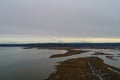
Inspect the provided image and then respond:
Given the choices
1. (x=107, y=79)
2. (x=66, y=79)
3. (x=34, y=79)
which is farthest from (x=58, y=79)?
(x=107, y=79)

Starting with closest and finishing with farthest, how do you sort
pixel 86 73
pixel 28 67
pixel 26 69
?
pixel 86 73 < pixel 26 69 < pixel 28 67

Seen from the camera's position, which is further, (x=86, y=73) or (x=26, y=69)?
(x=26, y=69)

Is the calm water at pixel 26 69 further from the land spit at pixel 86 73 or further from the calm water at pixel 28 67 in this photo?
the land spit at pixel 86 73

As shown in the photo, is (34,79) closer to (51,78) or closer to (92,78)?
(51,78)

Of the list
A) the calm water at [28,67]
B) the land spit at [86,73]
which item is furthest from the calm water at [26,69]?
the land spit at [86,73]

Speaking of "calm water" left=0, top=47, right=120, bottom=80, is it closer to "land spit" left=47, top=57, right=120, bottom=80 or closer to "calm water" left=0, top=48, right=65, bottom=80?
"calm water" left=0, top=48, right=65, bottom=80

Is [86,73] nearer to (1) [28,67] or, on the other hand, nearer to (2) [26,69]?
(2) [26,69]

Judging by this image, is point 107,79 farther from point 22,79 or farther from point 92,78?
point 22,79

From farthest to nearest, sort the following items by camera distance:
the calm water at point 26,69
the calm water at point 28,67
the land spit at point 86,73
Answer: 1. the calm water at point 28,67
2. the calm water at point 26,69
3. the land spit at point 86,73

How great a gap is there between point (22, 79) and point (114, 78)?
13.3 metres

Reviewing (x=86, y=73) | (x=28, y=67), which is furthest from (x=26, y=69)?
(x=86, y=73)

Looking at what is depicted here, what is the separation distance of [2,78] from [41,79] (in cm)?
595

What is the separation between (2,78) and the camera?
26812 mm

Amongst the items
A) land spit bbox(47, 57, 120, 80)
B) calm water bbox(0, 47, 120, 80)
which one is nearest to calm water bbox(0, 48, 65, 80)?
calm water bbox(0, 47, 120, 80)
